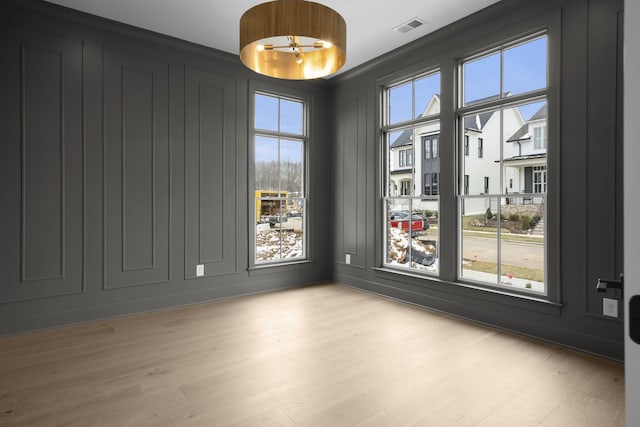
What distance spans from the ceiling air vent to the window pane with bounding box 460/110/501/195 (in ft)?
3.56

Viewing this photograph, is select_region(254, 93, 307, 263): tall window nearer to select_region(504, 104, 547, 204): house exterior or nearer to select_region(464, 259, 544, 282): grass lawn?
select_region(464, 259, 544, 282): grass lawn

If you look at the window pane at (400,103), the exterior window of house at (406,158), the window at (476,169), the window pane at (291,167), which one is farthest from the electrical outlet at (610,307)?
the window pane at (291,167)

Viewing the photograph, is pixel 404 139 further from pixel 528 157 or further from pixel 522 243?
pixel 522 243

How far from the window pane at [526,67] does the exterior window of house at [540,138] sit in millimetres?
356

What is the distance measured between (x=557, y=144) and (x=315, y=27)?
86.9 inches

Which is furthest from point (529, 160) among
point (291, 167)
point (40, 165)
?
point (40, 165)

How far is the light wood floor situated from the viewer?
1961 mm

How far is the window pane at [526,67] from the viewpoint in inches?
123

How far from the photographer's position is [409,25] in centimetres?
370

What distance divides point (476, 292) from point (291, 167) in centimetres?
285

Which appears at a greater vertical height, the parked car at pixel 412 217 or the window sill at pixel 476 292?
the parked car at pixel 412 217

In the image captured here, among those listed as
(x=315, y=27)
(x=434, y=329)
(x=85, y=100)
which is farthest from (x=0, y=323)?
(x=434, y=329)

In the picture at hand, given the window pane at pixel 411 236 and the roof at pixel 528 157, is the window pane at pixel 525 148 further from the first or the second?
the window pane at pixel 411 236

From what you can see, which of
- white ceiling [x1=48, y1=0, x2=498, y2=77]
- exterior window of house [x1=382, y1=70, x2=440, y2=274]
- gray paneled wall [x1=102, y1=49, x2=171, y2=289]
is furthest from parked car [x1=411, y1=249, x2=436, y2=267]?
gray paneled wall [x1=102, y1=49, x2=171, y2=289]
